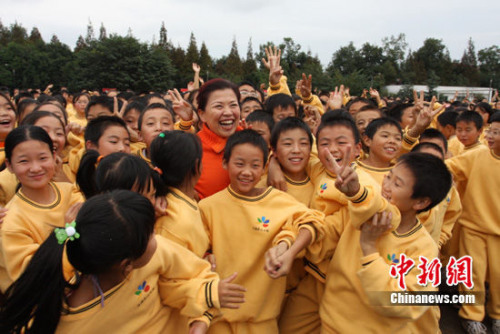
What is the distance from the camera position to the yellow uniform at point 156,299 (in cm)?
146

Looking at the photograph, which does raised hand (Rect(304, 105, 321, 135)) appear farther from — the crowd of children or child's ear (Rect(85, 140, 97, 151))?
child's ear (Rect(85, 140, 97, 151))

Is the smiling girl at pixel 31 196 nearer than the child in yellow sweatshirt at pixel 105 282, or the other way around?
the child in yellow sweatshirt at pixel 105 282

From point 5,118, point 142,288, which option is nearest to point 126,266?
point 142,288

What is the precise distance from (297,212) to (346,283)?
1.75 feet

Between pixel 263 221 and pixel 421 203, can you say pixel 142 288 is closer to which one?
pixel 263 221

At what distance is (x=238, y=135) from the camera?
2357mm

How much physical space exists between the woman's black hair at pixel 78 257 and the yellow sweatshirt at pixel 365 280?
3.62 ft

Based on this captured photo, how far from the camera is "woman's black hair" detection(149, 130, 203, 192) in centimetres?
200

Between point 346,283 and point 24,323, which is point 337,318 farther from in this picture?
point 24,323

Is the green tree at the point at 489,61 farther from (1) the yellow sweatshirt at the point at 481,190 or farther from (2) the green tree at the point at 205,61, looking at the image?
(1) the yellow sweatshirt at the point at 481,190

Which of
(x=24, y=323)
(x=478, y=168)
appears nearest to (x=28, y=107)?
(x=24, y=323)

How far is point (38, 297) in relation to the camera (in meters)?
1.36

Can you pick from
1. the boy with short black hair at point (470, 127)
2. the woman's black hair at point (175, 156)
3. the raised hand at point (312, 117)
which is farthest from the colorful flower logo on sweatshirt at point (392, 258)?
the boy with short black hair at point (470, 127)

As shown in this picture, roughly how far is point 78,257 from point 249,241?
1.09m
